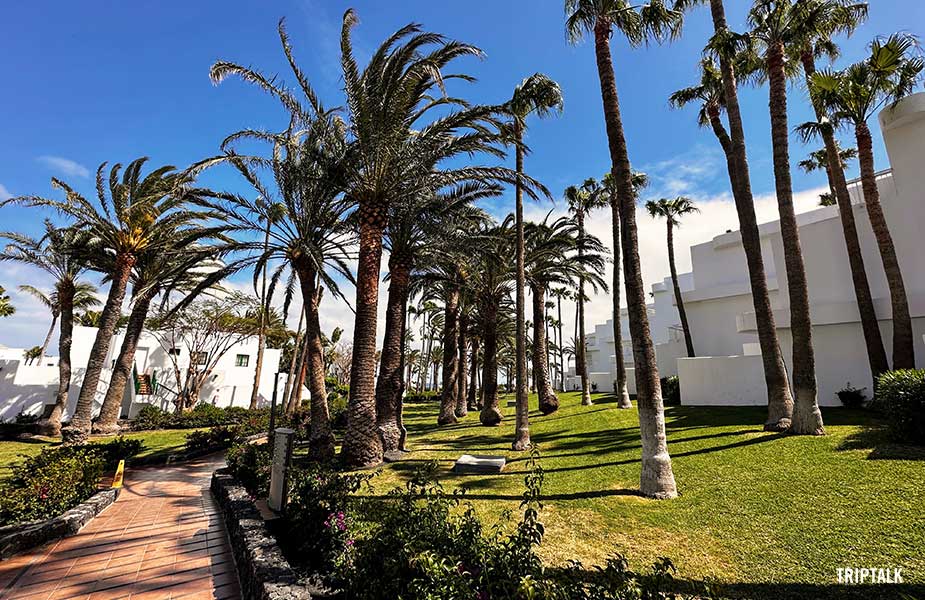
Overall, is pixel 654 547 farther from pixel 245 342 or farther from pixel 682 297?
pixel 245 342

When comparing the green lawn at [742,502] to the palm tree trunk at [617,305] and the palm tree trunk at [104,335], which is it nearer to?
the palm tree trunk at [617,305]

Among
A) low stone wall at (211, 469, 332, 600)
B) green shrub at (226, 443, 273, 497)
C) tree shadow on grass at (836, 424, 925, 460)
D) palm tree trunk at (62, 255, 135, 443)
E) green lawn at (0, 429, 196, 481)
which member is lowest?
green lawn at (0, 429, 196, 481)

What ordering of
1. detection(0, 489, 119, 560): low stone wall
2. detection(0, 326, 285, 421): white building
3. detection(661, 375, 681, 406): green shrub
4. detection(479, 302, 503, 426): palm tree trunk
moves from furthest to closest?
1. detection(0, 326, 285, 421): white building
2. detection(661, 375, 681, 406): green shrub
3. detection(479, 302, 503, 426): palm tree trunk
4. detection(0, 489, 119, 560): low stone wall

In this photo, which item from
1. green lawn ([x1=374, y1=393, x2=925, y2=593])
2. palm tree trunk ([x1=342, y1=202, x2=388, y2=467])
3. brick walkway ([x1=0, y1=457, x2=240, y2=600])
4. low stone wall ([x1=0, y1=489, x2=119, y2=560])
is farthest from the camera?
palm tree trunk ([x1=342, y1=202, x2=388, y2=467])

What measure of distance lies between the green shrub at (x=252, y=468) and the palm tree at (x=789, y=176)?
42.4 feet

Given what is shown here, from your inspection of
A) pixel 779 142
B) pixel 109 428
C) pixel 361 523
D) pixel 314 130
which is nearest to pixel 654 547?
pixel 361 523

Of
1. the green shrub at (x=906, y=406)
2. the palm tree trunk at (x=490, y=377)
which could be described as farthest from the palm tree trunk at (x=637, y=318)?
the palm tree trunk at (x=490, y=377)

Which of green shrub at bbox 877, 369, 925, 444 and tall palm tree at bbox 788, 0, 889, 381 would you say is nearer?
green shrub at bbox 877, 369, 925, 444

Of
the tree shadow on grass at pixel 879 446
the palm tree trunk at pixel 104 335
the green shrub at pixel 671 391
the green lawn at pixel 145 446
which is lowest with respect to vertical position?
the green lawn at pixel 145 446

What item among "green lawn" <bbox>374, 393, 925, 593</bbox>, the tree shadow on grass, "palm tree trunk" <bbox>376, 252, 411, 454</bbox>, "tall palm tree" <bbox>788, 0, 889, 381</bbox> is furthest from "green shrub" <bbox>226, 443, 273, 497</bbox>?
"tall palm tree" <bbox>788, 0, 889, 381</bbox>

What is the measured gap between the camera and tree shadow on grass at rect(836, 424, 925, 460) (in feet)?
25.8

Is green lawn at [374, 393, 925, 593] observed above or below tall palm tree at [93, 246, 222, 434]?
below

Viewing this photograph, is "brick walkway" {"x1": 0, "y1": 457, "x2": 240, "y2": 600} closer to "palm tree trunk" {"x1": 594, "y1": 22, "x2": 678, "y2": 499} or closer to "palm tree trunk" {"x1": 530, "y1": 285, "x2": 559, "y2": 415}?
"palm tree trunk" {"x1": 594, "y1": 22, "x2": 678, "y2": 499}

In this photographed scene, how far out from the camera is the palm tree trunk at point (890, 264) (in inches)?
496
